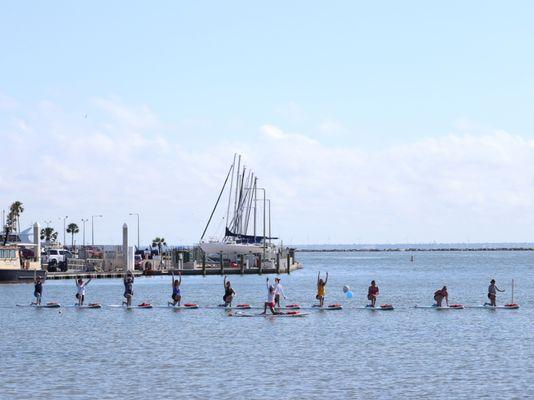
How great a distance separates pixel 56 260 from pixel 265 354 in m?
91.9

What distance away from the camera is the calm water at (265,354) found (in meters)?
33.2

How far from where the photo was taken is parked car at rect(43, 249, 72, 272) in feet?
403

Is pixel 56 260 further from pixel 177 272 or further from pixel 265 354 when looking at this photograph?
pixel 265 354

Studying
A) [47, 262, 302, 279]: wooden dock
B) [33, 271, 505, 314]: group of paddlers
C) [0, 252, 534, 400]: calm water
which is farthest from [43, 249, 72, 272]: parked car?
[33, 271, 505, 314]: group of paddlers

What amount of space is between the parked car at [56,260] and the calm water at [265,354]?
54413 millimetres

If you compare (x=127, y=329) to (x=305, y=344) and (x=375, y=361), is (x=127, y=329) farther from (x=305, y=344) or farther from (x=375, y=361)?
(x=375, y=361)

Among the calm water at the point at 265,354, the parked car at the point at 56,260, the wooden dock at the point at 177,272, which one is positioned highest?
the parked car at the point at 56,260

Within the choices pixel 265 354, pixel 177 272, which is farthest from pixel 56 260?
pixel 265 354

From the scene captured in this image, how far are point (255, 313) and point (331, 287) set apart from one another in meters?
51.3

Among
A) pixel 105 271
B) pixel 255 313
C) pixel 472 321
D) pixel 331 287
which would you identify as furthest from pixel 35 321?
pixel 105 271

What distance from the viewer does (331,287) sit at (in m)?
111

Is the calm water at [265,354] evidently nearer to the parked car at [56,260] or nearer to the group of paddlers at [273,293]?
the group of paddlers at [273,293]

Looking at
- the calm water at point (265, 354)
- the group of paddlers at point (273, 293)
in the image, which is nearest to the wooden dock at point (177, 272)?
the calm water at point (265, 354)

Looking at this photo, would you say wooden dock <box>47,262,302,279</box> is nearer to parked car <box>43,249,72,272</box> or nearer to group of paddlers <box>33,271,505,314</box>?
parked car <box>43,249,72,272</box>
